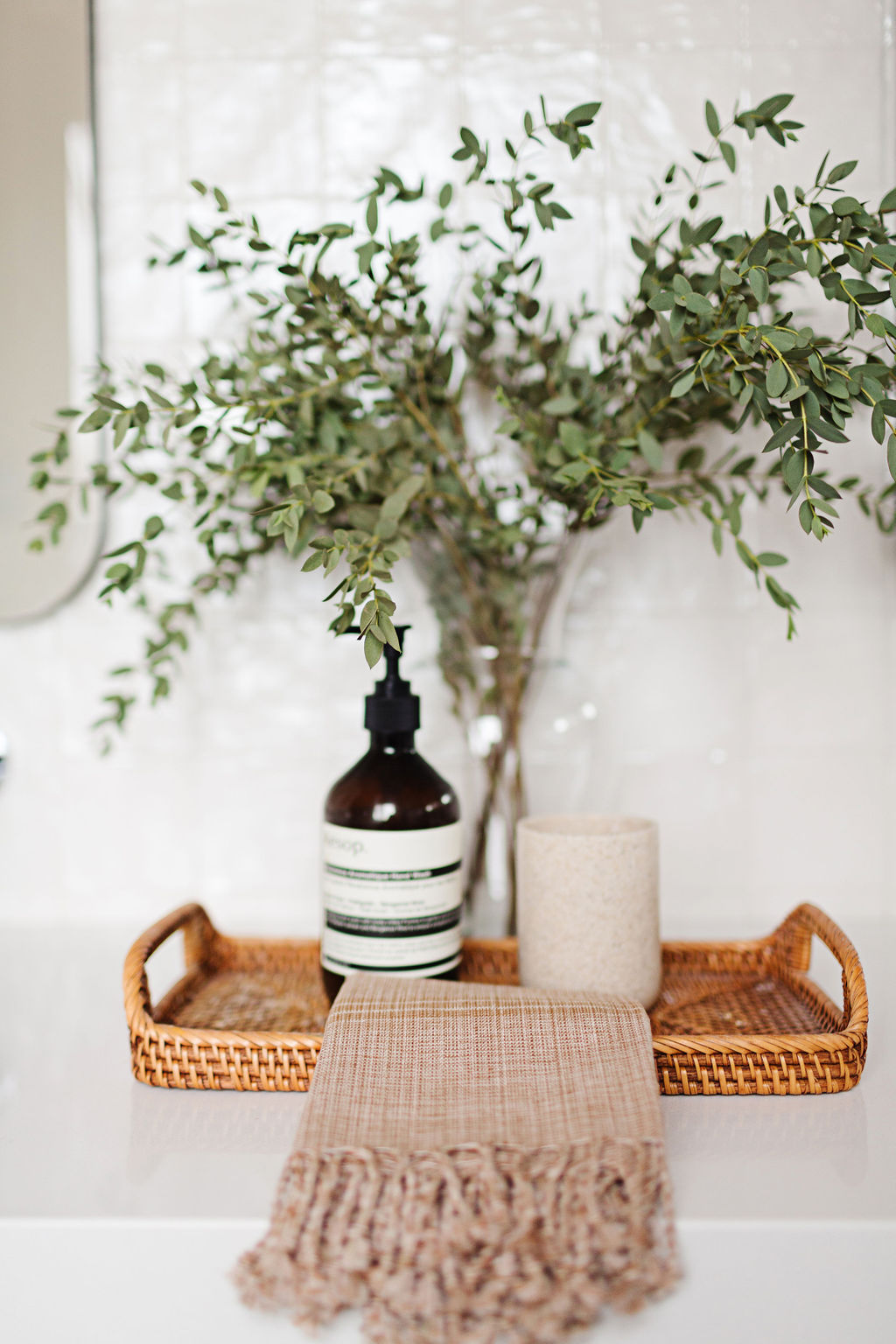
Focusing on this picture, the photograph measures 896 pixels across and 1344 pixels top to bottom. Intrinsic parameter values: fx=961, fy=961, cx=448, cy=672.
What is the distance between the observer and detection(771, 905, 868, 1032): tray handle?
553 millimetres

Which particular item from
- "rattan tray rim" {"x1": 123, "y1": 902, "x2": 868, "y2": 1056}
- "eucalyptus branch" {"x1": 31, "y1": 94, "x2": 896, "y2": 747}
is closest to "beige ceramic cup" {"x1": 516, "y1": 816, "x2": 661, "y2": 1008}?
"rattan tray rim" {"x1": 123, "y1": 902, "x2": 868, "y2": 1056}

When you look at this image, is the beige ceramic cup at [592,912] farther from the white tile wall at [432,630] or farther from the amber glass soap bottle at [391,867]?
the white tile wall at [432,630]

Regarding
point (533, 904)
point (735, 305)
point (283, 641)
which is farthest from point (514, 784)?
point (735, 305)

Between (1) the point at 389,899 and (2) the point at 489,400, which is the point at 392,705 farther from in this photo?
(2) the point at 489,400

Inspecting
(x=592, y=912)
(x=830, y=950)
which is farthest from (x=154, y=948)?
(x=830, y=950)

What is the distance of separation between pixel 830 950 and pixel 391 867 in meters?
0.29

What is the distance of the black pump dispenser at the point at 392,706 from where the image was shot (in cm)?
62

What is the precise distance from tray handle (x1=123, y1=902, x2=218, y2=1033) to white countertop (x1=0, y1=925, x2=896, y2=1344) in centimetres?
4

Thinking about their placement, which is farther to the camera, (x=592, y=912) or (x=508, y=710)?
(x=508, y=710)

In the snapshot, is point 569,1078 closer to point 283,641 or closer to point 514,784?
point 514,784

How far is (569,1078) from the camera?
47 cm

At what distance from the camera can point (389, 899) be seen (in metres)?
0.60

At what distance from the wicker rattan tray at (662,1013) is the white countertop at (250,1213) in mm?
14

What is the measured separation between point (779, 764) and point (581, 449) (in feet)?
1.32
